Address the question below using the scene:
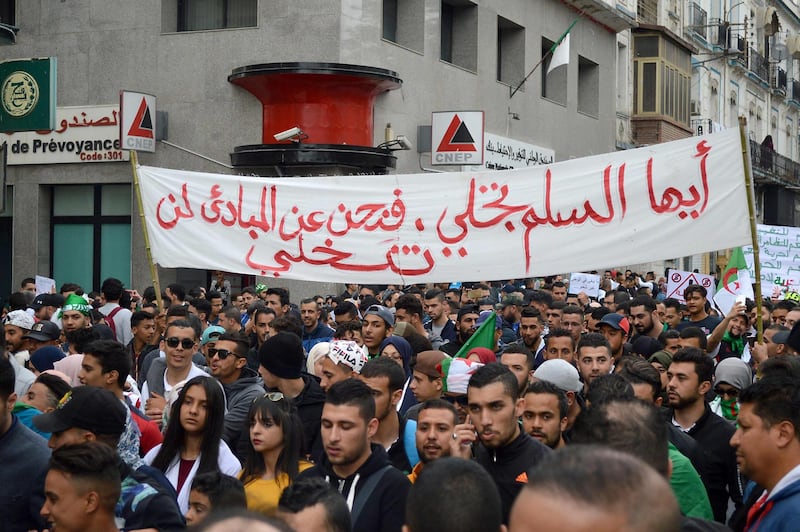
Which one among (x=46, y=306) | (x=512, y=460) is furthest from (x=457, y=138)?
(x=512, y=460)

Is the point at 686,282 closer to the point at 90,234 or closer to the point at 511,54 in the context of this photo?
the point at 90,234

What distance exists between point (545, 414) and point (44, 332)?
4.79 metres

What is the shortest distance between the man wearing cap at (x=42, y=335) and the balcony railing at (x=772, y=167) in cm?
3802

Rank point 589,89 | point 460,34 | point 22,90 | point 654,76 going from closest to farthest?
point 22,90 → point 460,34 → point 589,89 → point 654,76

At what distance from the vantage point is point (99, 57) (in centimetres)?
2152

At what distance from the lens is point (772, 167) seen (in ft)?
154

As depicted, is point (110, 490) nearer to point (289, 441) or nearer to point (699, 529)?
point (289, 441)

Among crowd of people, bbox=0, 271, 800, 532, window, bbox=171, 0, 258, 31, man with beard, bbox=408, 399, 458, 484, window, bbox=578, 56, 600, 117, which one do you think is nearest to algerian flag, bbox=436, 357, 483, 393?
crowd of people, bbox=0, 271, 800, 532

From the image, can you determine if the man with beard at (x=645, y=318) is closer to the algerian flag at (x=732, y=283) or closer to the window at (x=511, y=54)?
the algerian flag at (x=732, y=283)

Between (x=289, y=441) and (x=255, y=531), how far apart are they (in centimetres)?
339

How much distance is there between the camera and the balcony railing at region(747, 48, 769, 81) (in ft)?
152

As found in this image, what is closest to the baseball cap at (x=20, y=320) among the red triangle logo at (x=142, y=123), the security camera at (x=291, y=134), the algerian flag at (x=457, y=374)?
the algerian flag at (x=457, y=374)

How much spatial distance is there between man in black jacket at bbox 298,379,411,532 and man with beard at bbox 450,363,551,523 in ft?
1.50

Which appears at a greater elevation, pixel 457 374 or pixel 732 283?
pixel 732 283
